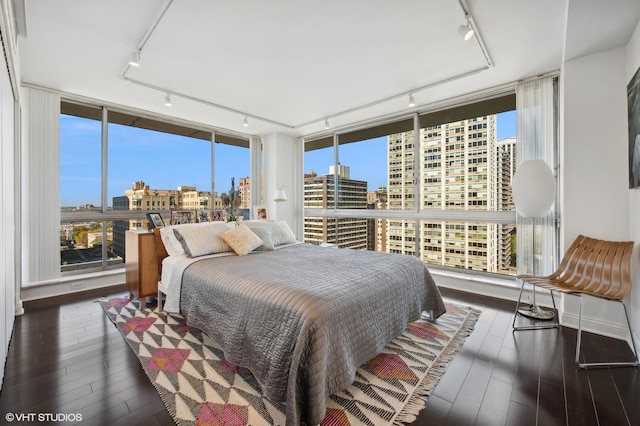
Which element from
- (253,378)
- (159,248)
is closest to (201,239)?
(159,248)

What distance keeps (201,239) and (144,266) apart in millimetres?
738

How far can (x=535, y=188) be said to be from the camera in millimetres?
2867

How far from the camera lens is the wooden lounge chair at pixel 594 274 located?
2086 millimetres

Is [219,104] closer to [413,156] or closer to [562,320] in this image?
[413,156]

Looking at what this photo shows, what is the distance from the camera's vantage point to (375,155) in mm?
5098

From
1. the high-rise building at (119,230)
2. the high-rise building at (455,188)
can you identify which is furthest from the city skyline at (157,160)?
the high-rise building at (455,188)

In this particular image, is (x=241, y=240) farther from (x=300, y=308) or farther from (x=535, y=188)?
(x=535, y=188)

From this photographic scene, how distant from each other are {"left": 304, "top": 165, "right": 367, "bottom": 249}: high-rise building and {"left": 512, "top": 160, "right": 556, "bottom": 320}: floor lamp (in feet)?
8.52

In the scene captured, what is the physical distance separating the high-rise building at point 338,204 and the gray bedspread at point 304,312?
2615 mm

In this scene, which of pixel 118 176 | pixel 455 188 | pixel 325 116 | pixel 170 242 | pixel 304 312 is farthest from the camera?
pixel 325 116

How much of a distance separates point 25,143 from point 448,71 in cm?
502

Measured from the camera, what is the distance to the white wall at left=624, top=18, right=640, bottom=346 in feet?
7.14

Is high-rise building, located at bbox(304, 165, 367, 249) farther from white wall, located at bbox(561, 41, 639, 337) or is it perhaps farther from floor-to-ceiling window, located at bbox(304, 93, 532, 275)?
white wall, located at bbox(561, 41, 639, 337)

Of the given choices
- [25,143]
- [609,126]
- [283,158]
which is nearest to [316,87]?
[283,158]
